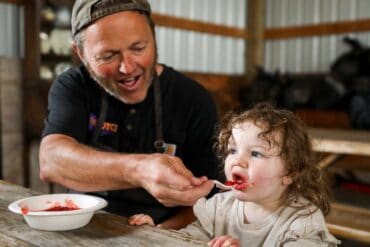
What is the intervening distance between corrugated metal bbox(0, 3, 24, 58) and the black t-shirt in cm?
319

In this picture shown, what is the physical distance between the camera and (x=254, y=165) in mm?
1509

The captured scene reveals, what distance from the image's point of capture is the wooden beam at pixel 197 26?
267 inches

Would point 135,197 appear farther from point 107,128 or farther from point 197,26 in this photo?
point 197,26

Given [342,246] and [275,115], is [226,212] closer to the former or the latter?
[275,115]

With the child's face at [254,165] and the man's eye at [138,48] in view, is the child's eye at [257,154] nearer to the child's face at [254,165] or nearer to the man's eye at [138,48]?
the child's face at [254,165]

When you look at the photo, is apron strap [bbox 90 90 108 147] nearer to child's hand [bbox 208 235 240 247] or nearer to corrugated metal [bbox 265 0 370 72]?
child's hand [bbox 208 235 240 247]

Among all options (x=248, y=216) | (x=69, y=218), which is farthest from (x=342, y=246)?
(x=69, y=218)

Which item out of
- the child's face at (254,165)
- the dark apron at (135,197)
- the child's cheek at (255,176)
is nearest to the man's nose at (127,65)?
the dark apron at (135,197)

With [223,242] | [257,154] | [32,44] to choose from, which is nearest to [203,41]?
[32,44]

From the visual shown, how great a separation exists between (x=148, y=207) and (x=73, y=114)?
1.72 feet

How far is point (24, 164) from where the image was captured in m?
5.12

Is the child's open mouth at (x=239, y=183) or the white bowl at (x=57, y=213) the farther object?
the child's open mouth at (x=239, y=183)

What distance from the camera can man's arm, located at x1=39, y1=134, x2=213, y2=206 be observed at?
135 cm

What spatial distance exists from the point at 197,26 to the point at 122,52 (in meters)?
5.61
